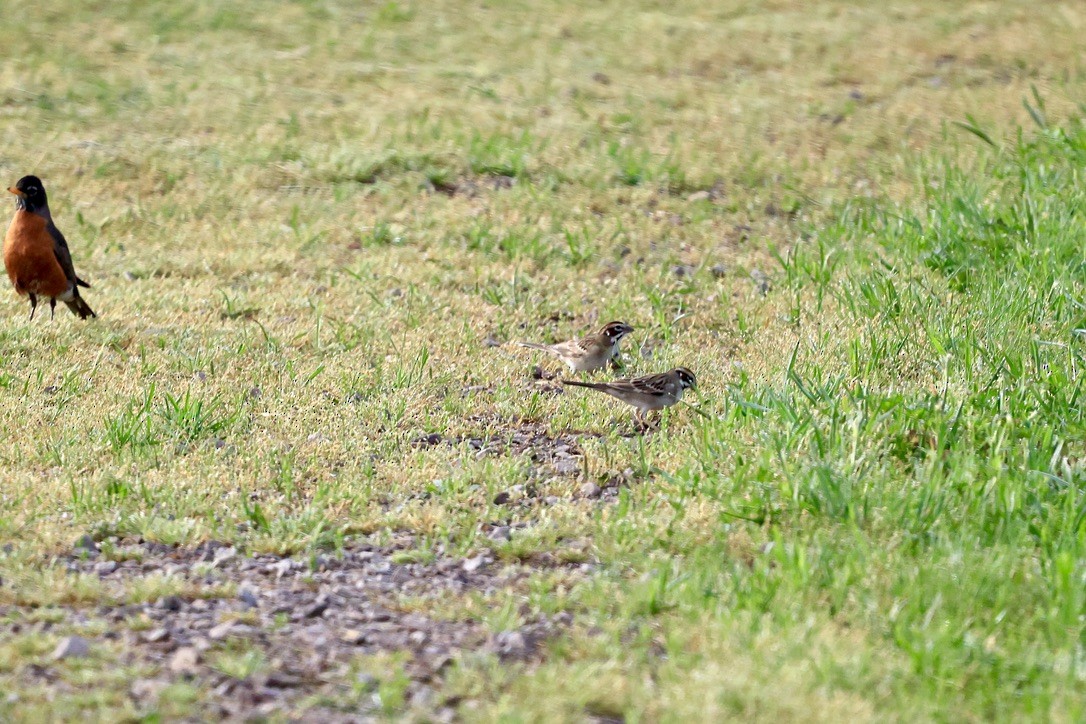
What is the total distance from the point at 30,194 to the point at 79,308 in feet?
2.80

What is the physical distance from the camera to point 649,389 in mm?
7219

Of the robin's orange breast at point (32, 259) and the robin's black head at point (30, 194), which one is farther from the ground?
the robin's black head at point (30, 194)

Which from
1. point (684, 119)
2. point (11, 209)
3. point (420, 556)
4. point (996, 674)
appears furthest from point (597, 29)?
point (996, 674)

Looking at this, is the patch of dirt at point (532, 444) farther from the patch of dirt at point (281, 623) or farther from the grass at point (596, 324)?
the patch of dirt at point (281, 623)

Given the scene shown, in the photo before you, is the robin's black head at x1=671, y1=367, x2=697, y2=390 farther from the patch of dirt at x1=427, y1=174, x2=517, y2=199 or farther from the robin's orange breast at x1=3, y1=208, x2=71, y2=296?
the patch of dirt at x1=427, y1=174, x2=517, y2=199

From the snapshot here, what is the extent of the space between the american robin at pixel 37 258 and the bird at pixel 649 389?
357cm

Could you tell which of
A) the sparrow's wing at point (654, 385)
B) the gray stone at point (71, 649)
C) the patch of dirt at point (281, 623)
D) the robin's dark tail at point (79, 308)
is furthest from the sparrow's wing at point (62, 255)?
the gray stone at point (71, 649)

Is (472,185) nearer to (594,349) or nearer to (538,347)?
(538,347)

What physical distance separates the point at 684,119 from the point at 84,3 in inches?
301

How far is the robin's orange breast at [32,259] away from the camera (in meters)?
8.61

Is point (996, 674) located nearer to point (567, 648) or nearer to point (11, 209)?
point (567, 648)

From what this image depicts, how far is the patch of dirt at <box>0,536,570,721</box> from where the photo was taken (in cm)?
456

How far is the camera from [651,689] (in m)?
4.52

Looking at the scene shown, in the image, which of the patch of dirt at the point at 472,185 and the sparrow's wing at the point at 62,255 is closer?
the sparrow's wing at the point at 62,255
